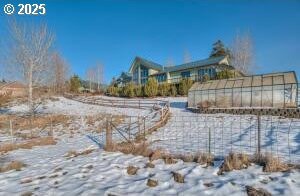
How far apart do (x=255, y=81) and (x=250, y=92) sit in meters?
1.37

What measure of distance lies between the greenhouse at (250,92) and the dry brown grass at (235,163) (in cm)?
1455

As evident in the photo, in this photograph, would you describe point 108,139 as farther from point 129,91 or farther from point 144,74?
point 144,74

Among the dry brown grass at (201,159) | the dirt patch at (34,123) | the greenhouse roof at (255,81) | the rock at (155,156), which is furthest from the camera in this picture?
the dirt patch at (34,123)

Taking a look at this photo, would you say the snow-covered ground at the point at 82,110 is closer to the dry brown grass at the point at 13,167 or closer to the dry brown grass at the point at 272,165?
the dry brown grass at the point at 13,167

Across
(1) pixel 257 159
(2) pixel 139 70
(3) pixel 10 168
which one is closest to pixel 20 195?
(3) pixel 10 168

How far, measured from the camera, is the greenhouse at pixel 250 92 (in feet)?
63.8

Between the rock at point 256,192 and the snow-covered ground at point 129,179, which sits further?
the snow-covered ground at point 129,179

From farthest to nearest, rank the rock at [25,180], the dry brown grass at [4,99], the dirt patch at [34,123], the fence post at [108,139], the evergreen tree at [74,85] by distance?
the evergreen tree at [74,85]
the dry brown grass at [4,99]
the dirt patch at [34,123]
the fence post at [108,139]
the rock at [25,180]

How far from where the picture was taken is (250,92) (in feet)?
70.0

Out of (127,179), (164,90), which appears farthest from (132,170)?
(164,90)

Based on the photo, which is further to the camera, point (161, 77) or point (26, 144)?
point (161, 77)

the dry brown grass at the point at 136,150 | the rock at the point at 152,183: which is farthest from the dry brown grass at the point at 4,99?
the rock at the point at 152,183

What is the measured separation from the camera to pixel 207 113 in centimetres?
2231

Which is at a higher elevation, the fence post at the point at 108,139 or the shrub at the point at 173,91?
the shrub at the point at 173,91
